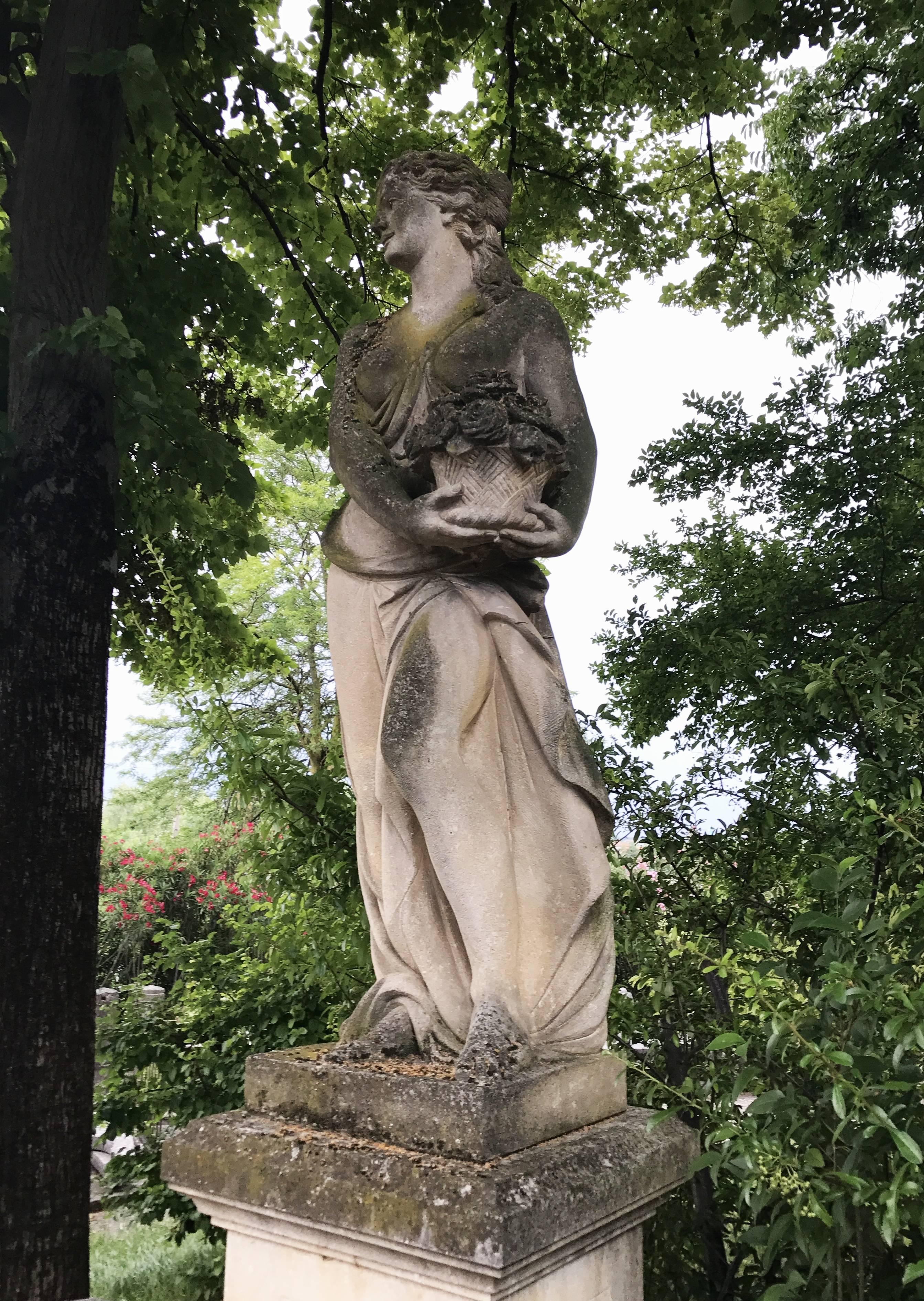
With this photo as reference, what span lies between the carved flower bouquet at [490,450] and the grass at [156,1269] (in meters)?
4.62

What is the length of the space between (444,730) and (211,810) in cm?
1828

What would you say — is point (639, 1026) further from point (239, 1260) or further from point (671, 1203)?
point (239, 1260)

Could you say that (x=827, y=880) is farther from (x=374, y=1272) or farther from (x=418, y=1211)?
(x=374, y=1272)

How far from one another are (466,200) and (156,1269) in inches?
242

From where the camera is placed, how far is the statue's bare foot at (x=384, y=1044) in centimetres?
242

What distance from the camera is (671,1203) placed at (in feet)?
12.0

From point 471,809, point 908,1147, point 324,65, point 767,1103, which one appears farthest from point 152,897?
point 908,1147

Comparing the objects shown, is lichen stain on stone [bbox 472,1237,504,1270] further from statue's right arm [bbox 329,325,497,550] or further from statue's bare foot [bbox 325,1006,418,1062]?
statue's right arm [bbox 329,325,497,550]

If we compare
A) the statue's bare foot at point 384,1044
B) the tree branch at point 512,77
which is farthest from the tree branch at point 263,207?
the statue's bare foot at point 384,1044

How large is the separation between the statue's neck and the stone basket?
647mm

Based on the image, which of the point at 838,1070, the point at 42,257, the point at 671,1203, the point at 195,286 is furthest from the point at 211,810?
the point at 838,1070

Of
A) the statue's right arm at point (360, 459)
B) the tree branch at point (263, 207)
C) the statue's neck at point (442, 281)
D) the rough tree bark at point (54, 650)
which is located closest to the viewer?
the statue's right arm at point (360, 459)

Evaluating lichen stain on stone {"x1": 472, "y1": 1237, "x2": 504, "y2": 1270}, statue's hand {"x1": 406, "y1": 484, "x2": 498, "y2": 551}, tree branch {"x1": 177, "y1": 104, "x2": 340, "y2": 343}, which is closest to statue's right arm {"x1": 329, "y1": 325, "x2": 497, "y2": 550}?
statue's hand {"x1": 406, "y1": 484, "x2": 498, "y2": 551}

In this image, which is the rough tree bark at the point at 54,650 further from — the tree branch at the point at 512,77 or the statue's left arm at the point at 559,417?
the tree branch at the point at 512,77
